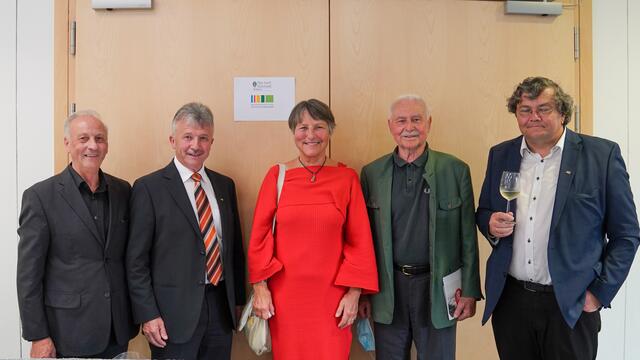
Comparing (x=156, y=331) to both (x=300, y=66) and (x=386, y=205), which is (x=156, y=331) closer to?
(x=386, y=205)

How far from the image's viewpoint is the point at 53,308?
170 cm

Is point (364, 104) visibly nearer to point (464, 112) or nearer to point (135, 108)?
point (464, 112)

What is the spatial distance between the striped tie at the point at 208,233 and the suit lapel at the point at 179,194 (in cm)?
6

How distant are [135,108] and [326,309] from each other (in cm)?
173

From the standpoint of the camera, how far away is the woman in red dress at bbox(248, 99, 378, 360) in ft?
6.30

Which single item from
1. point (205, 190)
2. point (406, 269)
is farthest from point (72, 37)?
point (406, 269)

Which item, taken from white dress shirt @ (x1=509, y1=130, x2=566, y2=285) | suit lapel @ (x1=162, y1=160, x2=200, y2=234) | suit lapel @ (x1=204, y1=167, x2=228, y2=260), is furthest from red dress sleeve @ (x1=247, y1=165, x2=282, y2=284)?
white dress shirt @ (x1=509, y1=130, x2=566, y2=285)

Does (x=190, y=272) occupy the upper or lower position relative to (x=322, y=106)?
lower

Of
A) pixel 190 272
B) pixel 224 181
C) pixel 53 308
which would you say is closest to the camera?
pixel 53 308

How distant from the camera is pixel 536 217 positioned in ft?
5.74

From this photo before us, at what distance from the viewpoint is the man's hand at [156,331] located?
72.9 inches

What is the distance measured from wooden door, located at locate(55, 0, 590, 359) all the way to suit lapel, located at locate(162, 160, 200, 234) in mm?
560

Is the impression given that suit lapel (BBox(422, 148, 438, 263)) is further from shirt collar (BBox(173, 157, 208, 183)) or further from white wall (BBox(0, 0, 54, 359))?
white wall (BBox(0, 0, 54, 359))

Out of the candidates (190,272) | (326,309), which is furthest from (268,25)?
(326,309)
